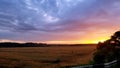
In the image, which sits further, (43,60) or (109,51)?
(43,60)

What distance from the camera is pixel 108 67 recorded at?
16438 mm

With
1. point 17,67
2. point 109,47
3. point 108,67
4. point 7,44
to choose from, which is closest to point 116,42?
point 109,47

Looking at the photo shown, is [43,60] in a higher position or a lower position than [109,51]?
lower

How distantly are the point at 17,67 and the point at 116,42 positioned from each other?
17799mm

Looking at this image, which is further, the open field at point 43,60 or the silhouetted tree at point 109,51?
the open field at point 43,60

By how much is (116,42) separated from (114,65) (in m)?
5.44

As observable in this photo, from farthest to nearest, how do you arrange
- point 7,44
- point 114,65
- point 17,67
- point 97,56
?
1. point 7,44
2. point 17,67
3. point 97,56
4. point 114,65

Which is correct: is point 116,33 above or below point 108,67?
above

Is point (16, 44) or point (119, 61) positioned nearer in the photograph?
point (119, 61)

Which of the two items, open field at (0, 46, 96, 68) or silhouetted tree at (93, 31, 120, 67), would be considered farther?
open field at (0, 46, 96, 68)

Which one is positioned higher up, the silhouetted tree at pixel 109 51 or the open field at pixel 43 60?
the silhouetted tree at pixel 109 51

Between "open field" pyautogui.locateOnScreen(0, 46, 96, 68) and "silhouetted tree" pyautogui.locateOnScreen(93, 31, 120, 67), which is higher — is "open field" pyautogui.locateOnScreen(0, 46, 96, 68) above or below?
below

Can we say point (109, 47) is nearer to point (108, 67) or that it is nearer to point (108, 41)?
point (108, 41)

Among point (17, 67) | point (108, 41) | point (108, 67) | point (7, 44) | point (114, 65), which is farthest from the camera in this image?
point (7, 44)
